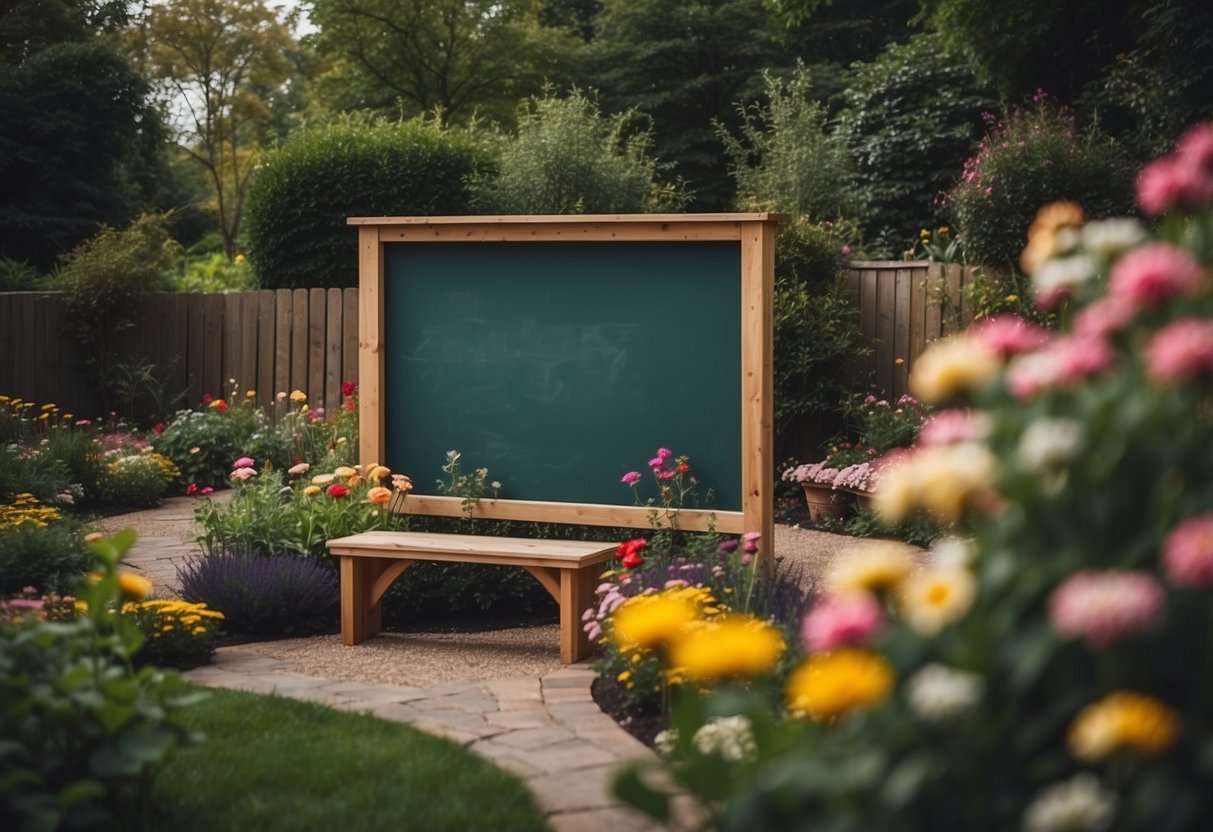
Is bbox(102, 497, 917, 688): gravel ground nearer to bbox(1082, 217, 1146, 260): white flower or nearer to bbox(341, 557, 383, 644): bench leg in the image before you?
bbox(341, 557, 383, 644): bench leg

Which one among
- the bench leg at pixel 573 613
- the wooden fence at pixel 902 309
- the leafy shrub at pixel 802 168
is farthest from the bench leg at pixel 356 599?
the leafy shrub at pixel 802 168

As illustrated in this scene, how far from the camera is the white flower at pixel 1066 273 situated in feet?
7.98

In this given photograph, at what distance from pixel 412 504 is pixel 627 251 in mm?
1700

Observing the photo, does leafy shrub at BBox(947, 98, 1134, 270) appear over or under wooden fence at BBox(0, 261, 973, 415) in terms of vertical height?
over

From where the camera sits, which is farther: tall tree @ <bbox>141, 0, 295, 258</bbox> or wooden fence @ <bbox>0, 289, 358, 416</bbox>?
tall tree @ <bbox>141, 0, 295, 258</bbox>

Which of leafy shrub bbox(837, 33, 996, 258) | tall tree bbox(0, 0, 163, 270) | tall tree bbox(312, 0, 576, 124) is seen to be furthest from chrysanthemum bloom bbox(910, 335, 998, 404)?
tall tree bbox(312, 0, 576, 124)

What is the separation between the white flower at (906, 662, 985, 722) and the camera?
1961 mm

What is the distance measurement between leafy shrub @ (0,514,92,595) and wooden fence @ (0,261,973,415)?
536 cm

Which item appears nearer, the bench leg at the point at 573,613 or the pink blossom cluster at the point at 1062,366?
the pink blossom cluster at the point at 1062,366

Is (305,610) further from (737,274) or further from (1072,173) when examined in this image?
(1072,173)

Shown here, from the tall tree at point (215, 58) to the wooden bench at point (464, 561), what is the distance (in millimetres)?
23410

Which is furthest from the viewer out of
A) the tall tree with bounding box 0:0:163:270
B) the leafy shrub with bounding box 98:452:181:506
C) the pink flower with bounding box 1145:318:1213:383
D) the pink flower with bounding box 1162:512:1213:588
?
the tall tree with bounding box 0:0:163:270

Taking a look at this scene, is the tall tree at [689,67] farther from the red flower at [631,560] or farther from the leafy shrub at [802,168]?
the red flower at [631,560]

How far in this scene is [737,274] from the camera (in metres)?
6.38
